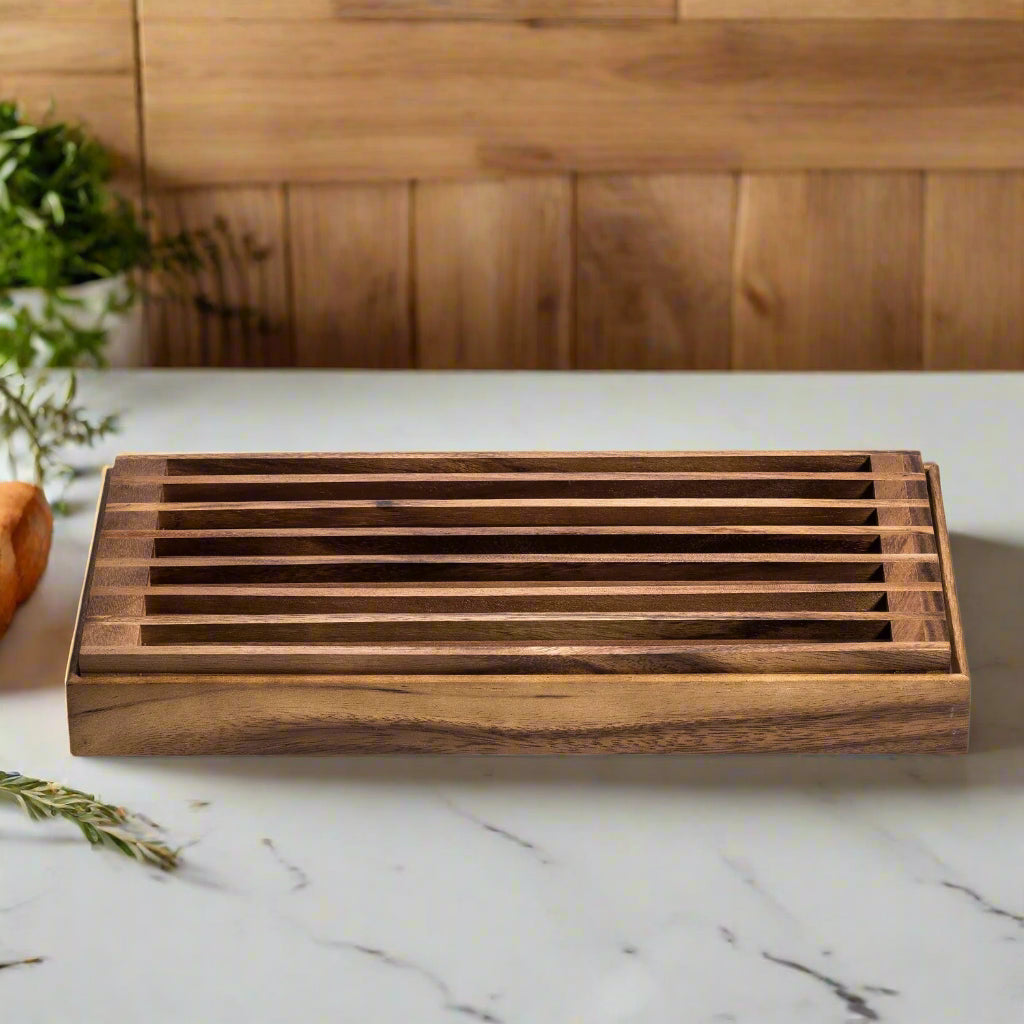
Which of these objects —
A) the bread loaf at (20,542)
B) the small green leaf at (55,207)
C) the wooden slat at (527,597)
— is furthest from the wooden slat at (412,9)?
the wooden slat at (527,597)

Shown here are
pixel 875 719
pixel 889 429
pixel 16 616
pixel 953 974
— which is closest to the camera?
pixel 953 974

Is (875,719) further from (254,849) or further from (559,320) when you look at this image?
(559,320)

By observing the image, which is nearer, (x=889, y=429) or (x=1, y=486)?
(x=1, y=486)

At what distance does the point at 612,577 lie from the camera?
60cm

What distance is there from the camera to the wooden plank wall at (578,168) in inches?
48.7

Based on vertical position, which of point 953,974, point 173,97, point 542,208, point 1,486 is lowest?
point 953,974

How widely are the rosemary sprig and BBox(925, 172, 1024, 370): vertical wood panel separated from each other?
1.10 metres

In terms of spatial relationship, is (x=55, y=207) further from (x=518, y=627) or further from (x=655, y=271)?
(x=518, y=627)

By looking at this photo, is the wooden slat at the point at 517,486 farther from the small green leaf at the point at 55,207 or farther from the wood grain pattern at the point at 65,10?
the wood grain pattern at the point at 65,10

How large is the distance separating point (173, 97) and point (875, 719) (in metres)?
1.02

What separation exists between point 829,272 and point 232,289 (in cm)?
66

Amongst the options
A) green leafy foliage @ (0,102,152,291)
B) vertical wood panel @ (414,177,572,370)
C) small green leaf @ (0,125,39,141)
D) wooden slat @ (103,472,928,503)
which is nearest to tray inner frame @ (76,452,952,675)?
wooden slat @ (103,472,928,503)

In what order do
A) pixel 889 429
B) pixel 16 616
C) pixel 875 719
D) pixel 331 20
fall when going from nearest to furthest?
pixel 875 719, pixel 16 616, pixel 889 429, pixel 331 20

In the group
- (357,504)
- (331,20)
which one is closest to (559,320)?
(331,20)
